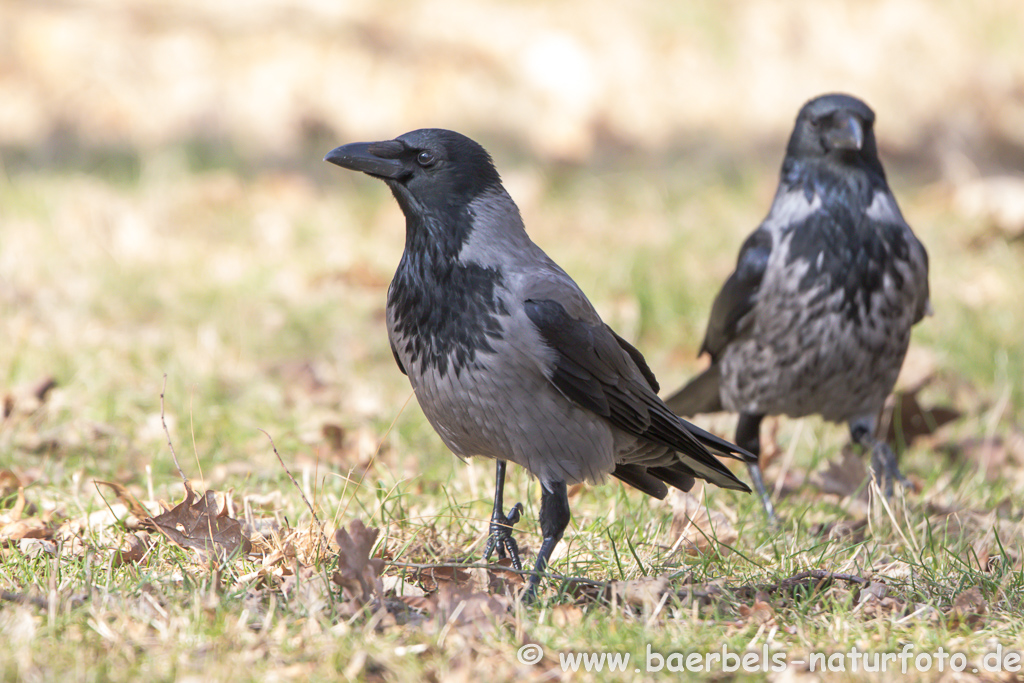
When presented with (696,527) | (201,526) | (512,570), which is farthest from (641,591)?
(201,526)

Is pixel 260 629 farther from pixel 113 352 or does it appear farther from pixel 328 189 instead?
pixel 328 189

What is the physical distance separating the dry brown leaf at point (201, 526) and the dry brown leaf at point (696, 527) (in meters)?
1.25

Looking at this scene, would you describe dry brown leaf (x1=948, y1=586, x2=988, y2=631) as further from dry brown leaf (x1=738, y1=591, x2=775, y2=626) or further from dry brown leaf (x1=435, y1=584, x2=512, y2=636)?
dry brown leaf (x1=435, y1=584, x2=512, y2=636)

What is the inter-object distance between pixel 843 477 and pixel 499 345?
1.83m

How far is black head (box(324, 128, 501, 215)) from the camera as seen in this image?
312 cm

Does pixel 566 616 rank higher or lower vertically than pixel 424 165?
lower

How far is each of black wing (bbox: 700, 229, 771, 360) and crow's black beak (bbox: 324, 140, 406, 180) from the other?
168 cm

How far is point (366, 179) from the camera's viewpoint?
8.62 m

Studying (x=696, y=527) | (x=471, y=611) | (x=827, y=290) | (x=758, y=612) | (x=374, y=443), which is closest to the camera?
(x=471, y=611)

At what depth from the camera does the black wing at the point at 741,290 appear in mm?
4266

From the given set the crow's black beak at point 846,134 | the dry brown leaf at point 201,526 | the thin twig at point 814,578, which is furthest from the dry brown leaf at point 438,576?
the crow's black beak at point 846,134

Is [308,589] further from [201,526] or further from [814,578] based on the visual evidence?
[814,578]

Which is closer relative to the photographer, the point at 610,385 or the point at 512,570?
the point at 512,570

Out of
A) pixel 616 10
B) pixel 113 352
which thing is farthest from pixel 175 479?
pixel 616 10
